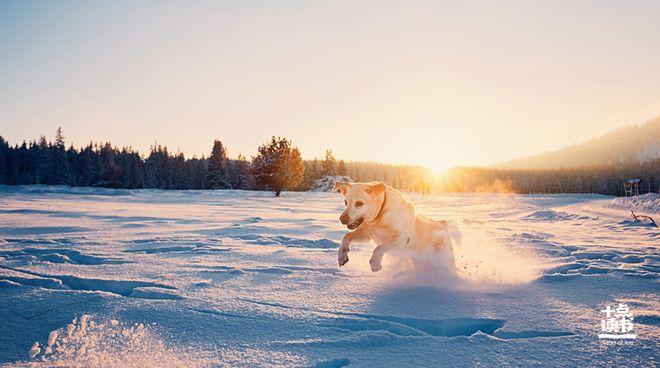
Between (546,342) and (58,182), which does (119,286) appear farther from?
(58,182)

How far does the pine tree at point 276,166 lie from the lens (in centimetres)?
4184

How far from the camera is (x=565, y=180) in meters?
118

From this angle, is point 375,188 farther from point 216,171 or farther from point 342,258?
point 216,171

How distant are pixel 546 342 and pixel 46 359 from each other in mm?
3047

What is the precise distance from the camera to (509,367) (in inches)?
75.2

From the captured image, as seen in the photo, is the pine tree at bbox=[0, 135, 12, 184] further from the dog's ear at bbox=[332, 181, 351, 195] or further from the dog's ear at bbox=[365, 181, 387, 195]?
the dog's ear at bbox=[365, 181, 387, 195]

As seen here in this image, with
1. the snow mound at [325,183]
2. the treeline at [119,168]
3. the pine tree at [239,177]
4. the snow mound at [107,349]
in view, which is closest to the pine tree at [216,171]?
the treeline at [119,168]

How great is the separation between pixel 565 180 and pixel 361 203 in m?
141

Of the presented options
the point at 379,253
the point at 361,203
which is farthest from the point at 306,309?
the point at 361,203

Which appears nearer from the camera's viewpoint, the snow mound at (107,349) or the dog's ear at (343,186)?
the snow mound at (107,349)

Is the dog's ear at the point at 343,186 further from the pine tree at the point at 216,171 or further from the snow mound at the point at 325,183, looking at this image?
the snow mound at the point at 325,183

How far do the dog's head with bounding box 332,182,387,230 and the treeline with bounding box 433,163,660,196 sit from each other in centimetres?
10862

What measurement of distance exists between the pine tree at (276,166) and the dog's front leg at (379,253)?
37518 millimetres

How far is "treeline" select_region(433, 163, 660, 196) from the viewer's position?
9943 cm
